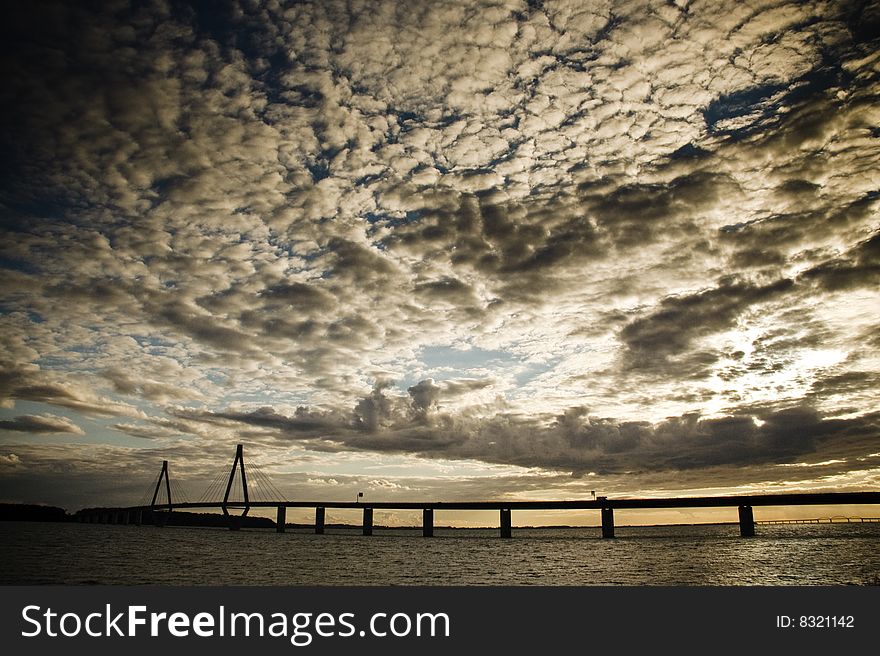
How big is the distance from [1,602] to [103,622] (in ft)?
13.2

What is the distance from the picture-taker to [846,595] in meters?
15.0

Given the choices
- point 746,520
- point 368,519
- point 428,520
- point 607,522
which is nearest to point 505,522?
point 428,520

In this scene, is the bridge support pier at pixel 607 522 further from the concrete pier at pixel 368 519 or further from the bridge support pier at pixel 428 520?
the concrete pier at pixel 368 519

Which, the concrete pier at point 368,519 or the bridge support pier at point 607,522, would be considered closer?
the bridge support pier at point 607,522

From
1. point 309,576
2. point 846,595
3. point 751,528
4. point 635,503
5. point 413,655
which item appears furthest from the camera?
point 635,503

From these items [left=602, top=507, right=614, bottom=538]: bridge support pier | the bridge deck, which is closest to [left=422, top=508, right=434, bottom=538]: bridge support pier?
the bridge deck

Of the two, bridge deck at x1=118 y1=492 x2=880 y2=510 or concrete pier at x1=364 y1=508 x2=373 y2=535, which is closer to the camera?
bridge deck at x1=118 y1=492 x2=880 y2=510

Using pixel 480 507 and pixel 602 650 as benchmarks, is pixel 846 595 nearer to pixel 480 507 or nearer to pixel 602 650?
pixel 602 650

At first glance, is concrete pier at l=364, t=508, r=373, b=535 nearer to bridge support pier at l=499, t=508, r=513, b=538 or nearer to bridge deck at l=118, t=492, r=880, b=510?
bridge deck at l=118, t=492, r=880, b=510

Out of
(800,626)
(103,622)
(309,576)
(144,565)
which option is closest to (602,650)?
(800,626)

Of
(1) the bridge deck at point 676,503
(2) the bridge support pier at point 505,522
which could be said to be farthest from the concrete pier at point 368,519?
(2) the bridge support pier at point 505,522

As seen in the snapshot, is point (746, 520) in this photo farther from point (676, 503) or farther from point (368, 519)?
point (368, 519)

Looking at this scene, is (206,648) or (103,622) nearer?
(206,648)

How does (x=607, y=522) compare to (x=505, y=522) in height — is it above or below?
above
